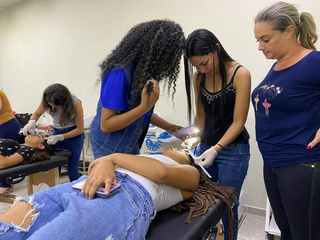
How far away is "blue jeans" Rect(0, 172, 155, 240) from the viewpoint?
0.65m

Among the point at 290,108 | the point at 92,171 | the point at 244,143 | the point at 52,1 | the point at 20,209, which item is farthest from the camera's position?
the point at 52,1

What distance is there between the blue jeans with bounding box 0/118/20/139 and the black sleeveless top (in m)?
2.19

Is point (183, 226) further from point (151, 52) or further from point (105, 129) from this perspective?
point (151, 52)

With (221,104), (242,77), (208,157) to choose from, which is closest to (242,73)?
(242,77)

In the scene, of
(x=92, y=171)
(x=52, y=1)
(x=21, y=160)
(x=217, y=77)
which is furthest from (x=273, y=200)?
(x=52, y=1)

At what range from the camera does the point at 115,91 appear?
3.39 ft

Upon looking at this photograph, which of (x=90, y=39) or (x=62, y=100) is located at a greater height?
(x=90, y=39)

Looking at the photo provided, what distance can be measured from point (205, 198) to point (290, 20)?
0.79 m

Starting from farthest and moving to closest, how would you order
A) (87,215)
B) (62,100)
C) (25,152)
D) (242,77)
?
(62,100), (25,152), (242,77), (87,215)

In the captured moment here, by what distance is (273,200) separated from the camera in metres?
1.14

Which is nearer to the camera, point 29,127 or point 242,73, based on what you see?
point 242,73

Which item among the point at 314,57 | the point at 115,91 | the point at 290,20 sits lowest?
the point at 115,91

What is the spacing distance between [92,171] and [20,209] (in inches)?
9.2

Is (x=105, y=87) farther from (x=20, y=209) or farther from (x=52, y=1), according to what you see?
(x=52, y=1)
